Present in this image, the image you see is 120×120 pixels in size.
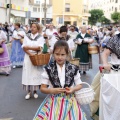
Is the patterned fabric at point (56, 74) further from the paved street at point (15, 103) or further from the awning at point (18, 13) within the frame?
the awning at point (18, 13)

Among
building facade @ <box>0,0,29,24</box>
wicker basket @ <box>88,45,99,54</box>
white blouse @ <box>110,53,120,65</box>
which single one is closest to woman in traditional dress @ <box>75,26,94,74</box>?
wicker basket @ <box>88,45,99,54</box>

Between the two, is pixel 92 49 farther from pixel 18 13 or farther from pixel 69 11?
pixel 69 11

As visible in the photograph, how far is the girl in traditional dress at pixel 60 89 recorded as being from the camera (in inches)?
139

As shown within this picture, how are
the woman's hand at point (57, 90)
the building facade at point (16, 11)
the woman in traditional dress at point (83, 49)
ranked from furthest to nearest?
1. the building facade at point (16, 11)
2. the woman in traditional dress at point (83, 49)
3. the woman's hand at point (57, 90)

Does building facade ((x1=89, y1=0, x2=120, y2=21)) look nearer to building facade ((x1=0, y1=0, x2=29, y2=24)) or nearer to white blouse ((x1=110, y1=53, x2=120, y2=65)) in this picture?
building facade ((x1=0, y1=0, x2=29, y2=24))

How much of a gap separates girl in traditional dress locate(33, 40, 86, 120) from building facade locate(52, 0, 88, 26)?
253ft

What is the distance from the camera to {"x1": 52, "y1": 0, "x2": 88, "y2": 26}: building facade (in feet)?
264

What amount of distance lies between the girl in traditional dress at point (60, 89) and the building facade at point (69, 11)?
77046 millimetres

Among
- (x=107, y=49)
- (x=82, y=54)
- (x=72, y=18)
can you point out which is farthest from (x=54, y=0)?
(x=107, y=49)

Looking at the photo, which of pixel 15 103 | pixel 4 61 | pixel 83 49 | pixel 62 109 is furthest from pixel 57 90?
pixel 83 49

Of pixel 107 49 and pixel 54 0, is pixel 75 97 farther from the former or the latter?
pixel 54 0

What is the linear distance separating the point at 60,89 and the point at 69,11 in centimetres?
7937

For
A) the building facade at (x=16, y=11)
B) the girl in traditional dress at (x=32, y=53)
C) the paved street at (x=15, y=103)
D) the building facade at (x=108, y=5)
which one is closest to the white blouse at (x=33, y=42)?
the girl in traditional dress at (x=32, y=53)

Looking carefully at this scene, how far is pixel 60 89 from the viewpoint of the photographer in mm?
3490
